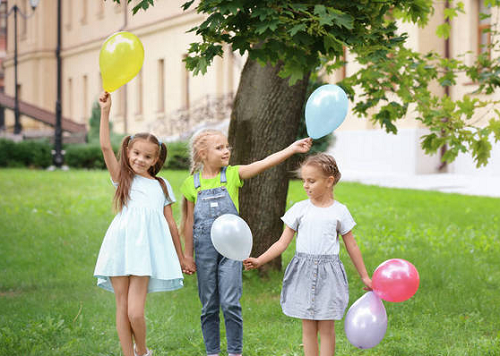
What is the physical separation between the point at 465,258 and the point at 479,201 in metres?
5.09

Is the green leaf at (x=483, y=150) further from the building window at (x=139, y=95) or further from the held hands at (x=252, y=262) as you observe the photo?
the building window at (x=139, y=95)

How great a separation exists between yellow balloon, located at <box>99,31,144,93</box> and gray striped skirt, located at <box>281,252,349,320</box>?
1470 mm

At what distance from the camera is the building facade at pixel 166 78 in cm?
1919

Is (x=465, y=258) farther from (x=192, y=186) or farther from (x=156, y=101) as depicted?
(x=156, y=101)

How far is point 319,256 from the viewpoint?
3.59 meters

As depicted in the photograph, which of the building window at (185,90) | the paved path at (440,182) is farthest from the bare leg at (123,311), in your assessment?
the building window at (185,90)

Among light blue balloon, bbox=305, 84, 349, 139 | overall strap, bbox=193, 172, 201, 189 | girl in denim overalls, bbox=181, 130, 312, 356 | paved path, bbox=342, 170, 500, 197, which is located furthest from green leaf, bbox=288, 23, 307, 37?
paved path, bbox=342, 170, 500, 197

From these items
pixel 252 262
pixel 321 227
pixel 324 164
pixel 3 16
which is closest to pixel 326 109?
pixel 324 164

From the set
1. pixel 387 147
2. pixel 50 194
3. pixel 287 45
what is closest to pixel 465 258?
pixel 287 45

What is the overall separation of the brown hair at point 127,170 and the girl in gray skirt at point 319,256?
2.77 ft

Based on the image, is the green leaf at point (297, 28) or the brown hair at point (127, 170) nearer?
the green leaf at point (297, 28)

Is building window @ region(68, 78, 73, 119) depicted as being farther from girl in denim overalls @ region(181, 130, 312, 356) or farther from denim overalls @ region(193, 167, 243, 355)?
denim overalls @ region(193, 167, 243, 355)

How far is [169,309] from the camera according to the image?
18.6 ft

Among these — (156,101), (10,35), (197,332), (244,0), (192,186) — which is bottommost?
(197,332)
